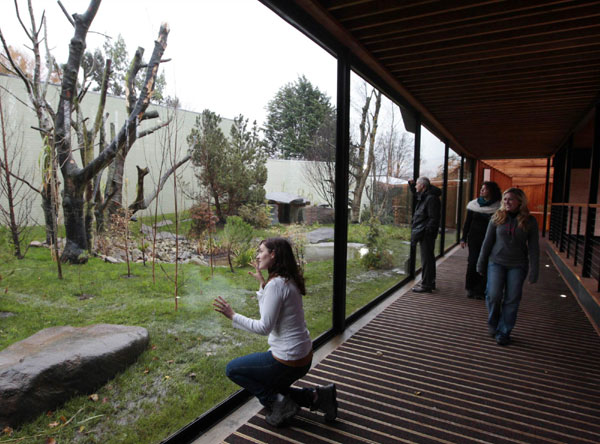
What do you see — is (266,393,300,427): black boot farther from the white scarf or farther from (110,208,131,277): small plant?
the white scarf

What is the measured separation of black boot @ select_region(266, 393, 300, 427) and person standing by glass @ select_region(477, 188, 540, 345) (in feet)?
7.49

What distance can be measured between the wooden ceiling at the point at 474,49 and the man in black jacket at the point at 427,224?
1288mm

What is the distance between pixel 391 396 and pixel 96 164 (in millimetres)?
2237

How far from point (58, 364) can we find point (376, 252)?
446 cm

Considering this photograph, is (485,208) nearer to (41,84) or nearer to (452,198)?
(41,84)


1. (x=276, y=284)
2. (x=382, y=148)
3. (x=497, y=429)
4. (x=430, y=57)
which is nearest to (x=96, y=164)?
(x=276, y=284)

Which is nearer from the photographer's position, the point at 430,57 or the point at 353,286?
the point at 430,57

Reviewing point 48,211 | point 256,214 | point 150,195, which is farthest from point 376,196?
point 48,211

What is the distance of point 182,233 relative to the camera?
1988mm

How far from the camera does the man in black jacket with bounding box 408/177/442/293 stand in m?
4.90

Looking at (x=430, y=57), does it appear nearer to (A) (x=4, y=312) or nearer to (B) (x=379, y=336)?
(B) (x=379, y=336)

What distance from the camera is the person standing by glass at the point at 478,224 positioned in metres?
4.49

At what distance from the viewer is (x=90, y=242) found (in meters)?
1.57

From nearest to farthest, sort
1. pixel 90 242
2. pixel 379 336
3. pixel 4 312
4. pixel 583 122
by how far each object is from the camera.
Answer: pixel 4 312 → pixel 90 242 → pixel 379 336 → pixel 583 122
